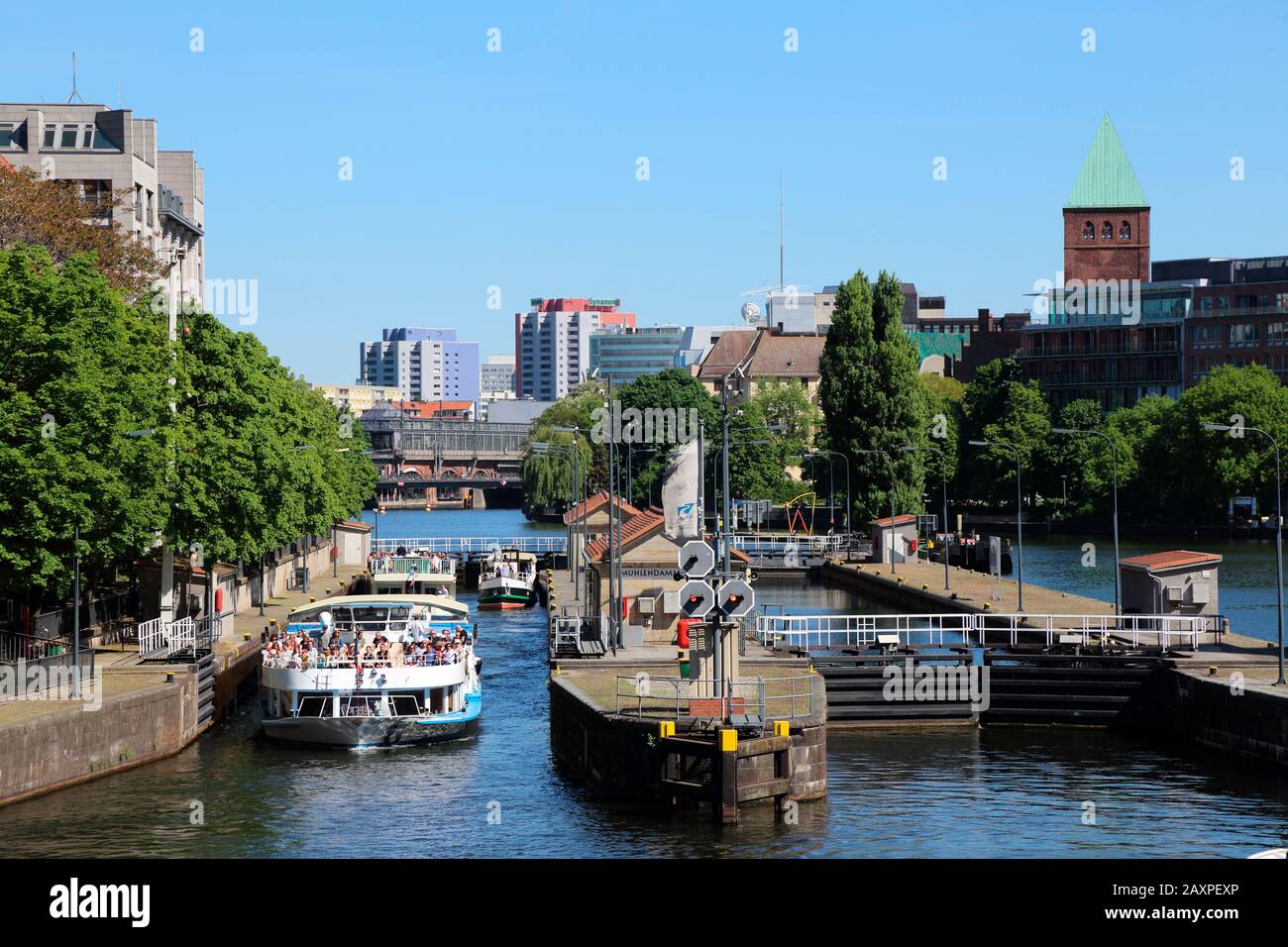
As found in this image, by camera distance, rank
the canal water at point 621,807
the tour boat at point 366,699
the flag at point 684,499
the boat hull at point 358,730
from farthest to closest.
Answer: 1. the flag at point 684,499
2. the tour boat at point 366,699
3. the boat hull at point 358,730
4. the canal water at point 621,807

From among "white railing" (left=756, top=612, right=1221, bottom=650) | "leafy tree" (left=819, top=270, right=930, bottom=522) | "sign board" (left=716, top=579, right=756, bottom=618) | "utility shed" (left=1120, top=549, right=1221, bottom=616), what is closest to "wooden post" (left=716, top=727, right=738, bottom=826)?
"sign board" (left=716, top=579, right=756, bottom=618)

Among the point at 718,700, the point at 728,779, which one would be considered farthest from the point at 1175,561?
the point at 728,779

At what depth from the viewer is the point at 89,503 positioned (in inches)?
1941

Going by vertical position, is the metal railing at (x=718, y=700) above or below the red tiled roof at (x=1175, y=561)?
below

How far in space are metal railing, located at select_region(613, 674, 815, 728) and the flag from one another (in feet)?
46.6

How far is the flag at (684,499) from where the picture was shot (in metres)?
62.8

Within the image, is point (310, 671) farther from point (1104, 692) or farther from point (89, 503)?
point (1104, 692)

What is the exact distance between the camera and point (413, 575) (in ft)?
334

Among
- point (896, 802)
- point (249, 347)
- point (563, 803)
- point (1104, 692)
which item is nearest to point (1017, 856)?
point (896, 802)

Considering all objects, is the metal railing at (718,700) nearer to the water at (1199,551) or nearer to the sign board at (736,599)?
the sign board at (736,599)

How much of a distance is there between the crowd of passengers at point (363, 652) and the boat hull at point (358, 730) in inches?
64.4

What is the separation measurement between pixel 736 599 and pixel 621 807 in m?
5.77

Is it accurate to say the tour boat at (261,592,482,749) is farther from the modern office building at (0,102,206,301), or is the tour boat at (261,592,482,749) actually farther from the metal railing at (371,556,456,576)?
the modern office building at (0,102,206,301)

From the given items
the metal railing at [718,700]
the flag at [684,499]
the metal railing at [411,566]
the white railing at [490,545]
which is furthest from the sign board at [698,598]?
the white railing at [490,545]
